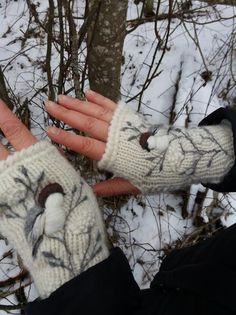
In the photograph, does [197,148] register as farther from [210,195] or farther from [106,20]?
[210,195]

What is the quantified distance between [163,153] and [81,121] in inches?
8.6

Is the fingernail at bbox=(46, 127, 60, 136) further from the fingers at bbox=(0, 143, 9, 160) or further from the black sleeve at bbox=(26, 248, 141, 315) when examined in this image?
the black sleeve at bbox=(26, 248, 141, 315)

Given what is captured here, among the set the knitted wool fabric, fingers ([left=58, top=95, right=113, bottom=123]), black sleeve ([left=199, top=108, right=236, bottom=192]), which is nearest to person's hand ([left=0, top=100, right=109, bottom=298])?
the knitted wool fabric

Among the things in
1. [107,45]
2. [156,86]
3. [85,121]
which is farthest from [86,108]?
[156,86]

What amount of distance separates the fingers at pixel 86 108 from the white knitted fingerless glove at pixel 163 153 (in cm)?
2

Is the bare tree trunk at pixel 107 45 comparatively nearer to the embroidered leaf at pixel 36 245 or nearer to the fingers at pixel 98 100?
the fingers at pixel 98 100

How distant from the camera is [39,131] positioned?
2.32 m

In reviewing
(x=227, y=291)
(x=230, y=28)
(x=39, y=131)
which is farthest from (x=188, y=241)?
(x=230, y=28)

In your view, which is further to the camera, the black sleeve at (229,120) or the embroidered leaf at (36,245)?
the black sleeve at (229,120)

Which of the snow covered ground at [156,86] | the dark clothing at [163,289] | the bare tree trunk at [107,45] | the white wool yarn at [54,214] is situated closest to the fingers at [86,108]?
the white wool yarn at [54,214]

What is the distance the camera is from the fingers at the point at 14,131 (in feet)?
3.15

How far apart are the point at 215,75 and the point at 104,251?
2.17 meters

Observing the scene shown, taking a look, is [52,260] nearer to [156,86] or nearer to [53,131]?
[53,131]

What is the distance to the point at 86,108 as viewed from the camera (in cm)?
97
